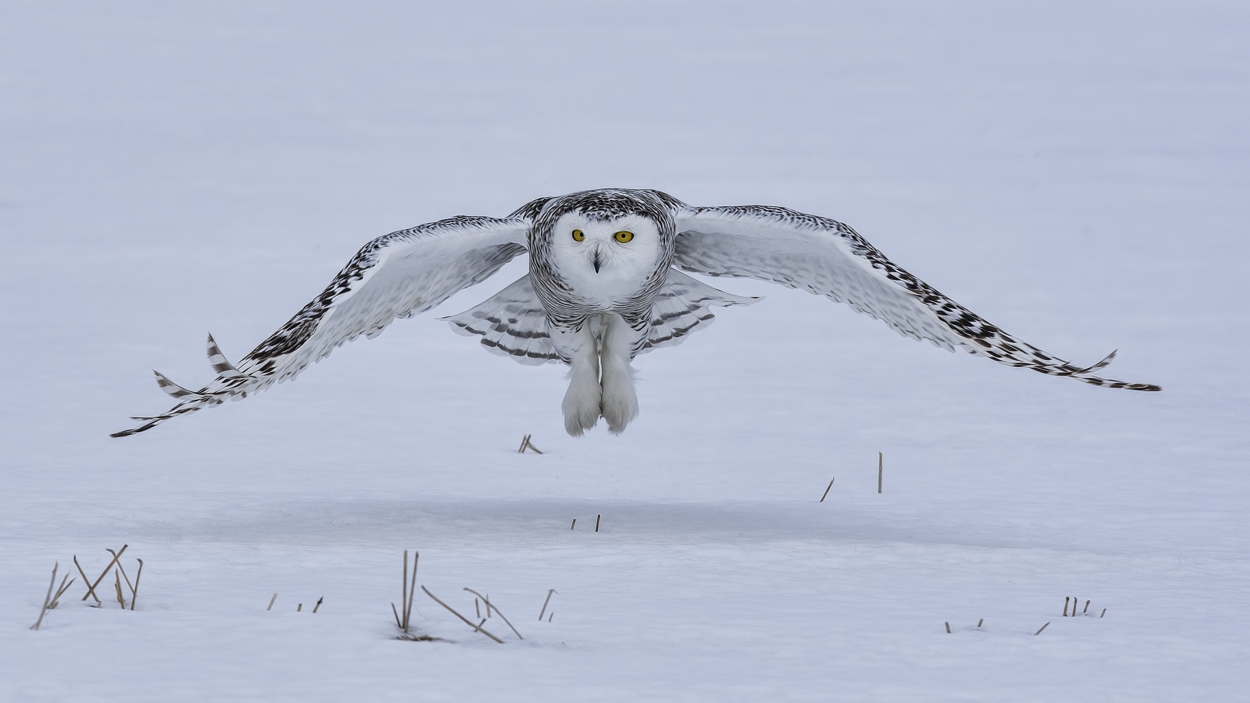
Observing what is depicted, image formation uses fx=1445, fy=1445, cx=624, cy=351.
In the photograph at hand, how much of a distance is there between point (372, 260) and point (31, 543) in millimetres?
1605

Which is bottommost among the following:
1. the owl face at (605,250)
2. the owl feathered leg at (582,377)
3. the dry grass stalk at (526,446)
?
the dry grass stalk at (526,446)

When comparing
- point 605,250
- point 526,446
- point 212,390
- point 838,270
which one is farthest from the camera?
point 526,446

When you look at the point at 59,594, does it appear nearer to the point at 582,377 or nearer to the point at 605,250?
the point at 605,250

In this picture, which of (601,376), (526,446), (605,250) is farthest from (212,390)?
(526,446)

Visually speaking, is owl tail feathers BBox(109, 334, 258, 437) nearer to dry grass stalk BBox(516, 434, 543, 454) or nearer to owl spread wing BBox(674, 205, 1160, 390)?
owl spread wing BBox(674, 205, 1160, 390)

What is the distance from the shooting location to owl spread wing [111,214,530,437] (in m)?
5.24

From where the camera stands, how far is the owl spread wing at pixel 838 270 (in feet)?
18.3

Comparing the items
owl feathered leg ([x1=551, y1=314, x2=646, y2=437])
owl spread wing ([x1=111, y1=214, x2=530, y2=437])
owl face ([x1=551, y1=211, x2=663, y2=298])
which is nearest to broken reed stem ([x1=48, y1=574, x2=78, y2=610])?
owl spread wing ([x1=111, y1=214, x2=530, y2=437])

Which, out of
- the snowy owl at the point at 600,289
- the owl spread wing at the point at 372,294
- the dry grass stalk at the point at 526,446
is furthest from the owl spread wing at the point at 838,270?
the dry grass stalk at the point at 526,446

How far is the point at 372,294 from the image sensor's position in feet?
19.9

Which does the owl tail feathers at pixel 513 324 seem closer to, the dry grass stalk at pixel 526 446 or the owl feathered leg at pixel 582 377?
the owl feathered leg at pixel 582 377

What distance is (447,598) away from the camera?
4.45 m

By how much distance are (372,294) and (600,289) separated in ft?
3.15

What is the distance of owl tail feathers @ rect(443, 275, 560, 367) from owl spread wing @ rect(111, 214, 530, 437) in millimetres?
220
